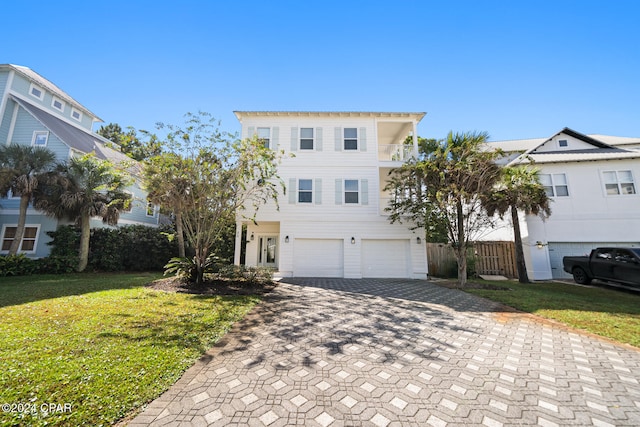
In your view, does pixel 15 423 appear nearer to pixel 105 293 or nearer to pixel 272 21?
pixel 105 293

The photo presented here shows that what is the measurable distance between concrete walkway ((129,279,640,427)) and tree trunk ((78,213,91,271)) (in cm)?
1284

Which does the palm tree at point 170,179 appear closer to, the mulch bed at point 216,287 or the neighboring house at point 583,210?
the mulch bed at point 216,287

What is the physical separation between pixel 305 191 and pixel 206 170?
5.89 metres

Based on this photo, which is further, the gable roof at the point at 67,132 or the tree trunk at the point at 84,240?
the gable roof at the point at 67,132

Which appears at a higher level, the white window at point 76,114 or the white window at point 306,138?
the white window at point 76,114

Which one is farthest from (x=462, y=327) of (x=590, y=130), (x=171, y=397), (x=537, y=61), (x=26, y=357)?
(x=590, y=130)

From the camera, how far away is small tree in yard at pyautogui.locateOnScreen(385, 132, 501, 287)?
9609 millimetres

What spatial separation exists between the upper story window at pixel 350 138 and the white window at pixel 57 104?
→ 67.7 ft

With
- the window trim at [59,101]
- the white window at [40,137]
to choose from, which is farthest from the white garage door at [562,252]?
the window trim at [59,101]

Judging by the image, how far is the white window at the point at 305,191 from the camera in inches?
528

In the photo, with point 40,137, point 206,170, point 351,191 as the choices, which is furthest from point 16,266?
point 351,191

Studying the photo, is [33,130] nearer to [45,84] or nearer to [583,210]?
[45,84]

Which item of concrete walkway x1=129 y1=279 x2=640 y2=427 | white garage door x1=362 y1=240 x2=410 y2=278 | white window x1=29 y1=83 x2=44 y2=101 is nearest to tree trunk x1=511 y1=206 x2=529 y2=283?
white garage door x1=362 y1=240 x2=410 y2=278

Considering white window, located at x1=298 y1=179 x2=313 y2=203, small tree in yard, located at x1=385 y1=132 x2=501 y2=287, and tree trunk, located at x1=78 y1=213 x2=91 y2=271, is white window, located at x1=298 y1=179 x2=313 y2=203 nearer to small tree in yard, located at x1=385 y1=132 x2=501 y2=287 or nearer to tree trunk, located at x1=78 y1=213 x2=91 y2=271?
small tree in yard, located at x1=385 y1=132 x2=501 y2=287
